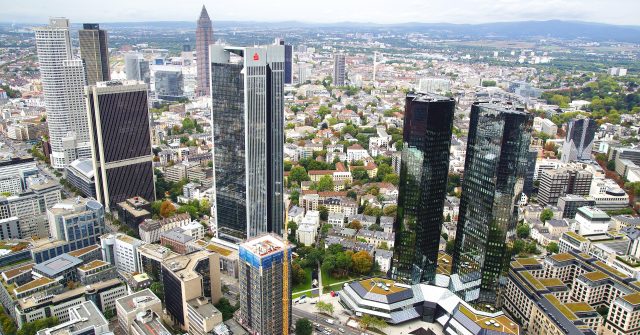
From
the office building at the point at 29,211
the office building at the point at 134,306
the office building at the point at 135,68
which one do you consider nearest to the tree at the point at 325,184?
the office building at the point at 134,306

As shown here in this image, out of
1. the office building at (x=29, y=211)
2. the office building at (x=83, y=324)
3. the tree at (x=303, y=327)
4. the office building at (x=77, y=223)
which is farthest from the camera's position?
the office building at (x=29, y=211)

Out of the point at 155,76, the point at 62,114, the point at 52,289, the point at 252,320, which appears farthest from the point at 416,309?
the point at 155,76

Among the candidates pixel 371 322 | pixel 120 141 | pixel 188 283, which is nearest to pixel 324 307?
pixel 371 322

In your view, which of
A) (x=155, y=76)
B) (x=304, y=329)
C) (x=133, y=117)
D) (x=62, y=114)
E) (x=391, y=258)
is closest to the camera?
(x=304, y=329)

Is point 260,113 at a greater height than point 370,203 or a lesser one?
greater

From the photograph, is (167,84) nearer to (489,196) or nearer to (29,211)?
(29,211)

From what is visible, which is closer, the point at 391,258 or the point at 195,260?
the point at 195,260

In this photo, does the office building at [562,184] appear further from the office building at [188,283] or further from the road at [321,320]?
the office building at [188,283]

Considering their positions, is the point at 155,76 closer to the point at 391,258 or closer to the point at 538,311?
the point at 391,258
